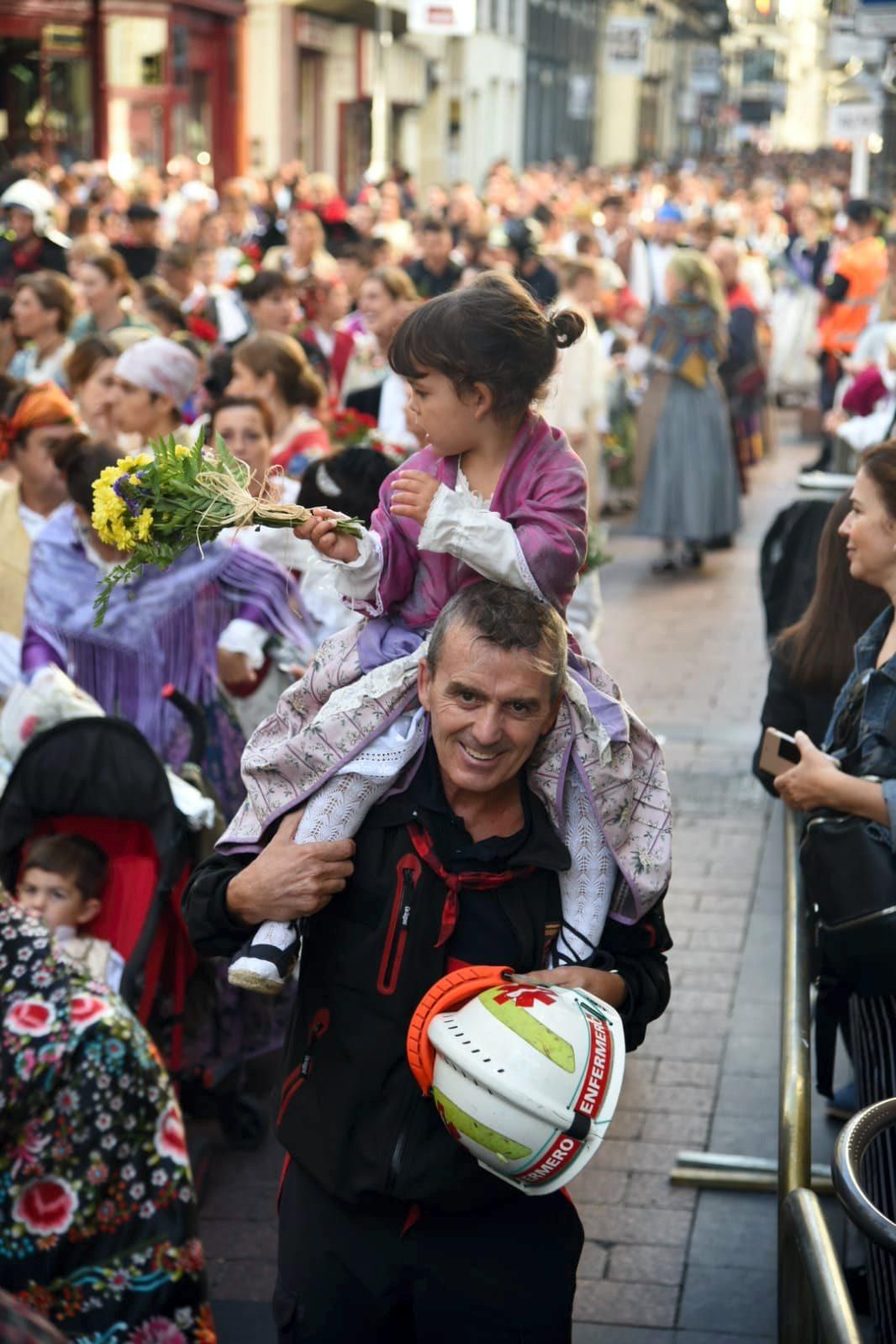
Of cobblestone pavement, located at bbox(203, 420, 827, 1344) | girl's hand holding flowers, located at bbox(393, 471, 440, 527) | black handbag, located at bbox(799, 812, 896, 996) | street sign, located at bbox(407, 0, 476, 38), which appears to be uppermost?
street sign, located at bbox(407, 0, 476, 38)

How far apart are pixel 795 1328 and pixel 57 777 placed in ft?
8.32

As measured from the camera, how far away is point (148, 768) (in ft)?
16.7

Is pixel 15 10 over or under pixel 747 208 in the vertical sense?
over

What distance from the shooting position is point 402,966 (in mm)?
3094

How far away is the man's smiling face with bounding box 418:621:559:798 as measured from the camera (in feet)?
9.82

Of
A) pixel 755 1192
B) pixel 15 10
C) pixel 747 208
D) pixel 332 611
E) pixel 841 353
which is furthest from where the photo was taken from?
pixel 747 208

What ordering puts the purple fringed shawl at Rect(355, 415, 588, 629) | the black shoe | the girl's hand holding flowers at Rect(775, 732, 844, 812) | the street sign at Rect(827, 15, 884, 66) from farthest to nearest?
the street sign at Rect(827, 15, 884, 66) → the black shoe → the girl's hand holding flowers at Rect(775, 732, 844, 812) → the purple fringed shawl at Rect(355, 415, 588, 629)

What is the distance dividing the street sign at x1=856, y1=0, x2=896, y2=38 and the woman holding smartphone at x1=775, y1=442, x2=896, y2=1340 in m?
13.0

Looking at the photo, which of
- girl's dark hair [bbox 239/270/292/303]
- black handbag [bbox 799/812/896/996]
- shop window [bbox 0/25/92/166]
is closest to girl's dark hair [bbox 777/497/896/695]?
black handbag [bbox 799/812/896/996]

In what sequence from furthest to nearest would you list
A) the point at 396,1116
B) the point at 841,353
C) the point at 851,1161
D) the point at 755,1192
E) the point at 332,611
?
the point at 841,353, the point at 332,611, the point at 755,1192, the point at 396,1116, the point at 851,1161

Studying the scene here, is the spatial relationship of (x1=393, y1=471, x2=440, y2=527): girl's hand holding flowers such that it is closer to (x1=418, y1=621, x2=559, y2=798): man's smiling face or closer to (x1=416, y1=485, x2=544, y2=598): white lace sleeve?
(x1=416, y1=485, x2=544, y2=598): white lace sleeve

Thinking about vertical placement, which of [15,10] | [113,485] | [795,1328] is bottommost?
[795,1328]

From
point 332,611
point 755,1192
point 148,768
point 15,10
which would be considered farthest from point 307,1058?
point 15,10

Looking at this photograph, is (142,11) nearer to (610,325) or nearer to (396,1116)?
(610,325)
